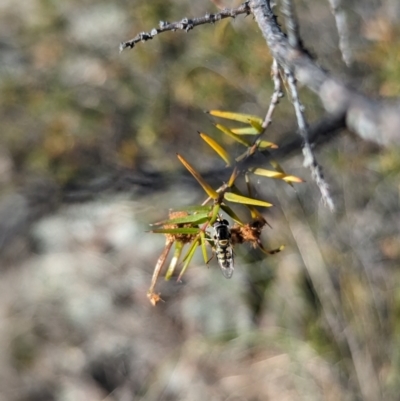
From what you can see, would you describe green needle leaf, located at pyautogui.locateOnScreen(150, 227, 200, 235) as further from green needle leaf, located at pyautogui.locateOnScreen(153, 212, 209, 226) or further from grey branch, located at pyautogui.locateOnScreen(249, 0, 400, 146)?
grey branch, located at pyautogui.locateOnScreen(249, 0, 400, 146)

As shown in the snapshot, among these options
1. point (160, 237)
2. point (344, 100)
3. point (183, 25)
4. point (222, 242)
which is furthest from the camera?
point (160, 237)

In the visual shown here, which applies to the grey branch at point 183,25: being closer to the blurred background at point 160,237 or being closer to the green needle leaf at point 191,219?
the green needle leaf at point 191,219

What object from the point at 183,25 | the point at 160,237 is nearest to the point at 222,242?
the point at 183,25

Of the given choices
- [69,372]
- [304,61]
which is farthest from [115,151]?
[304,61]

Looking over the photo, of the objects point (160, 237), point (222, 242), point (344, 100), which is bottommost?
point (160, 237)

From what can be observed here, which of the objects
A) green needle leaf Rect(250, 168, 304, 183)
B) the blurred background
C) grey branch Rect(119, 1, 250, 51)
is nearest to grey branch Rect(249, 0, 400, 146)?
grey branch Rect(119, 1, 250, 51)

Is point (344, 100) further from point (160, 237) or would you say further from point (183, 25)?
point (160, 237)

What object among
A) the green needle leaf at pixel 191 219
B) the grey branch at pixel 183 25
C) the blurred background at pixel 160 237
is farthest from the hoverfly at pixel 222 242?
the blurred background at pixel 160 237
